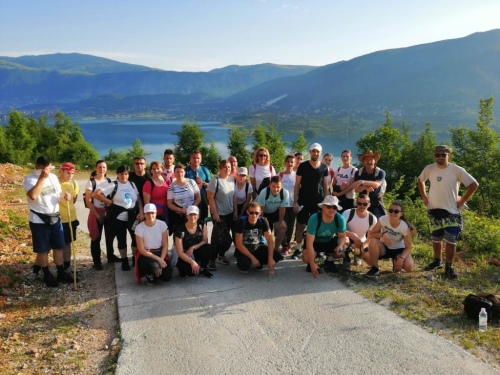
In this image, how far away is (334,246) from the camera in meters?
5.42

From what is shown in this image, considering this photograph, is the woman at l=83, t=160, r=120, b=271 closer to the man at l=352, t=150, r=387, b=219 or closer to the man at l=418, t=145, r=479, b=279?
the man at l=352, t=150, r=387, b=219

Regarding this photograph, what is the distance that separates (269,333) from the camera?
12.6 feet

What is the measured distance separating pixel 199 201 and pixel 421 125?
118 m

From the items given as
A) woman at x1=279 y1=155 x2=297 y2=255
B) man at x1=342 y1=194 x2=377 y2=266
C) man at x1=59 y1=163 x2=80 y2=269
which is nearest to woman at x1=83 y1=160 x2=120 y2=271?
man at x1=59 y1=163 x2=80 y2=269

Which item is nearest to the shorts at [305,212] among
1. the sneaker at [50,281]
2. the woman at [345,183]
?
the woman at [345,183]

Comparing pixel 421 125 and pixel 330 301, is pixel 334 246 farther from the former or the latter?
pixel 421 125

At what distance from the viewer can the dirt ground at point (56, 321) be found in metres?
3.43

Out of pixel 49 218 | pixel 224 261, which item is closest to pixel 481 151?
pixel 224 261

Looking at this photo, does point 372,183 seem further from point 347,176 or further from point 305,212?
point 305,212

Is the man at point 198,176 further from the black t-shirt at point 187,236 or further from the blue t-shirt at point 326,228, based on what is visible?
the blue t-shirt at point 326,228

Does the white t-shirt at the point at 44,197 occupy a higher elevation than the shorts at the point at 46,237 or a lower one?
higher

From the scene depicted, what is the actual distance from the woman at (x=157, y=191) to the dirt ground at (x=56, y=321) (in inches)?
53.4

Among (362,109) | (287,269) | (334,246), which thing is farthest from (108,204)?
(362,109)

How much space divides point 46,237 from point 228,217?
2771 millimetres
